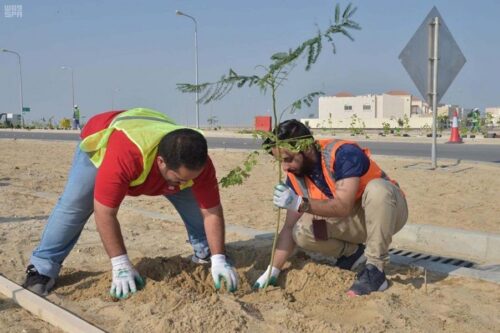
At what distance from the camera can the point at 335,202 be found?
3266 mm

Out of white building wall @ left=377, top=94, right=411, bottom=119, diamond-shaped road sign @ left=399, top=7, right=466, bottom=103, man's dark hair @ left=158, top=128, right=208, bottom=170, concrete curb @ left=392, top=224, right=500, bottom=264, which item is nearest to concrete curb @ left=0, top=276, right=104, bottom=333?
man's dark hair @ left=158, top=128, right=208, bottom=170

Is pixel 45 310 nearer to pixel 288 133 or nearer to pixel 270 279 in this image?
pixel 270 279

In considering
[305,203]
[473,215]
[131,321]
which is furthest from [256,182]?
[131,321]

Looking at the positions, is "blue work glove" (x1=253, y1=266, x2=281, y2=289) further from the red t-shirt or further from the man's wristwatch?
the red t-shirt

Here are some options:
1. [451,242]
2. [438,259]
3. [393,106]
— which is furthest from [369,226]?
[393,106]

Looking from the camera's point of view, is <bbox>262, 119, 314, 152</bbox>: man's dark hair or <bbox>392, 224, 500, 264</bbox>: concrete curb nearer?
<bbox>262, 119, 314, 152</bbox>: man's dark hair

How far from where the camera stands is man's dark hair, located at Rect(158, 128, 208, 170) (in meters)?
2.92

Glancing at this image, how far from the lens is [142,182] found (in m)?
3.24

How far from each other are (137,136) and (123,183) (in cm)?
30

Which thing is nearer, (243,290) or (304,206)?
(304,206)

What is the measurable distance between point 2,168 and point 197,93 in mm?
8399

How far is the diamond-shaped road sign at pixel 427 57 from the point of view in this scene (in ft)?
28.9

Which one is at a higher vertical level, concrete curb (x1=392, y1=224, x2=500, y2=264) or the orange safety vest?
the orange safety vest

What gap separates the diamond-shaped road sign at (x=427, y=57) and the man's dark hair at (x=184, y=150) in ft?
22.6
